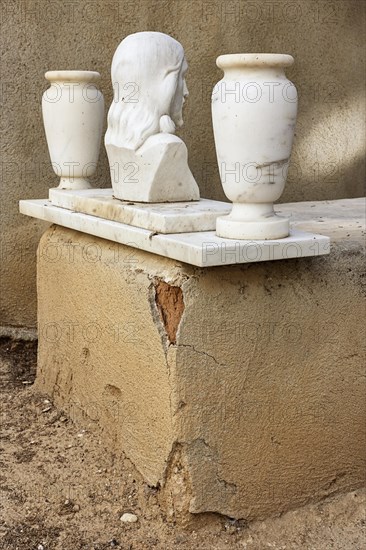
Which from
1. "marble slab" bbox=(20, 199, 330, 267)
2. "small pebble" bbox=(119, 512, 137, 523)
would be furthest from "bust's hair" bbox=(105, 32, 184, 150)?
"small pebble" bbox=(119, 512, 137, 523)

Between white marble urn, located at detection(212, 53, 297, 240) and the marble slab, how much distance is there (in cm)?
6

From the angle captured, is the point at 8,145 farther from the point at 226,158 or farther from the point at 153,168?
the point at 226,158

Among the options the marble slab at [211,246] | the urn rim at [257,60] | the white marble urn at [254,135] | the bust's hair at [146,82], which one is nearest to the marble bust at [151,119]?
the bust's hair at [146,82]

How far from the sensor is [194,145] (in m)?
5.00

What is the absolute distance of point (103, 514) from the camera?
3.28 metres

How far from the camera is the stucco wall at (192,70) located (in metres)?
4.65

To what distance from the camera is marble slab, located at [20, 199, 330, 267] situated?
9.46ft

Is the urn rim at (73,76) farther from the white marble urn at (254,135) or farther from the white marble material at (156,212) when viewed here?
the white marble urn at (254,135)

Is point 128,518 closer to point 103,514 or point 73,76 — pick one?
point 103,514

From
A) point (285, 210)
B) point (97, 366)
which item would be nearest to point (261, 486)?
point (97, 366)

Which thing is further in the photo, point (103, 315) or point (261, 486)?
point (103, 315)

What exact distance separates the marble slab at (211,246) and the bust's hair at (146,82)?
39 cm

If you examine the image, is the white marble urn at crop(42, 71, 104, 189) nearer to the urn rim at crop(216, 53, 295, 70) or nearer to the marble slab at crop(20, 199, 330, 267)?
the marble slab at crop(20, 199, 330, 267)

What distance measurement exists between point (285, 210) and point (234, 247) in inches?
64.6
